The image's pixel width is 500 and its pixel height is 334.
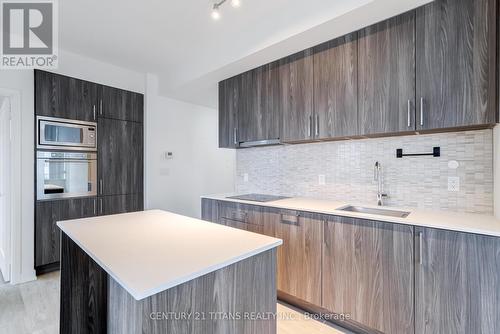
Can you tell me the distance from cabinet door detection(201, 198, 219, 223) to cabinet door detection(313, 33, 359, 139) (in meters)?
1.41

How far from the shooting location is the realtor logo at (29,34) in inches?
91.0

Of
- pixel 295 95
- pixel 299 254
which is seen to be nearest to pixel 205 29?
pixel 295 95

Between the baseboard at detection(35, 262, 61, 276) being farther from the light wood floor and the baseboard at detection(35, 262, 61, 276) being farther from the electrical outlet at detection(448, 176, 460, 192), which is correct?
the electrical outlet at detection(448, 176, 460, 192)

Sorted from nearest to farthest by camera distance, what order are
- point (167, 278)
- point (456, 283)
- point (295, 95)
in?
point (167, 278) → point (456, 283) → point (295, 95)

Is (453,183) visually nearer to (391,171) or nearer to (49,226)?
(391,171)

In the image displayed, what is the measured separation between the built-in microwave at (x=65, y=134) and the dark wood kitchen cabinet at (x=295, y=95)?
97.8 inches

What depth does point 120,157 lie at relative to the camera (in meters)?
3.50

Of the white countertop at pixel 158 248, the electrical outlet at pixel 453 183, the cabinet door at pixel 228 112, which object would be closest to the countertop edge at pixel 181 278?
the white countertop at pixel 158 248

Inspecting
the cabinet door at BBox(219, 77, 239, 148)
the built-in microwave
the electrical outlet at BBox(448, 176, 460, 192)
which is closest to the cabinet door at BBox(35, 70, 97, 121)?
the built-in microwave

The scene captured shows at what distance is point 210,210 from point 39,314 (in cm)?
177

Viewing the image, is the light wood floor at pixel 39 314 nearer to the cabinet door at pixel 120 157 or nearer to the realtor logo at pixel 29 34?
the cabinet door at pixel 120 157

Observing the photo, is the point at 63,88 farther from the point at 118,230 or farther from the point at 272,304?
the point at 272,304

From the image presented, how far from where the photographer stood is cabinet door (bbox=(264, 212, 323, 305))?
2031 mm

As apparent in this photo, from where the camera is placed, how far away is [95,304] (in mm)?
1591
